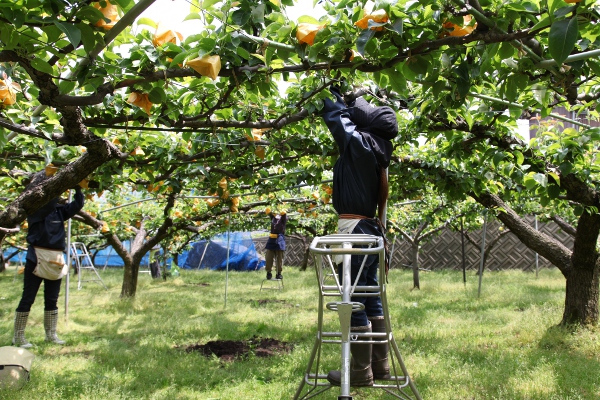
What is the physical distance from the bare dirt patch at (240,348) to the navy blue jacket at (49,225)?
1336 millimetres

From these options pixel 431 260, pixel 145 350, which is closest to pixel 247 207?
pixel 145 350

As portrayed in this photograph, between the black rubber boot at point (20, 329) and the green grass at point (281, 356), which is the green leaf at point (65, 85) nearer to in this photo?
the green grass at point (281, 356)

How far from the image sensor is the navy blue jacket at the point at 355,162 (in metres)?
1.94

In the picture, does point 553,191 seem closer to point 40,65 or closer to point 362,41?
point 362,41

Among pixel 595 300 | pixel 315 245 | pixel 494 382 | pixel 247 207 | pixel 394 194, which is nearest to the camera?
pixel 315 245

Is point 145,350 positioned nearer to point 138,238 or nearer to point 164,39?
point 164,39

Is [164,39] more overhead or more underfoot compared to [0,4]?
more overhead

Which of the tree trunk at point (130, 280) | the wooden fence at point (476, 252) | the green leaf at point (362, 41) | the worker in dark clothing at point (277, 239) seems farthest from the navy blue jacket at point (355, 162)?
the wooden fence at point (476, 252)

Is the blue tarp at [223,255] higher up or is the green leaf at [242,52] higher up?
the green leaf at [242,52]

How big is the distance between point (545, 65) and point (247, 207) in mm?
5314

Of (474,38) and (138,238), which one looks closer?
(474,38)

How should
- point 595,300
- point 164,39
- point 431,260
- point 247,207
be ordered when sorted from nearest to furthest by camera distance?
1. point 164,39
2. point 595,300
3. point 247,207
4. point 431,260

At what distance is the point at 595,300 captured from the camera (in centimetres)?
385

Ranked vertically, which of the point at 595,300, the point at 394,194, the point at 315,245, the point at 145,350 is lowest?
the point at 145,350
